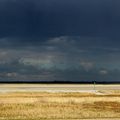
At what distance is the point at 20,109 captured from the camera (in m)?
42.6

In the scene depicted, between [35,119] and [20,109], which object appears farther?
[20,109]

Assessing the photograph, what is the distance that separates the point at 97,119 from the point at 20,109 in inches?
535

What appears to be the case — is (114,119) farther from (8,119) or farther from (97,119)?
(8,119)

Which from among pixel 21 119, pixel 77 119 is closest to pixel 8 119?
pixel 21 119

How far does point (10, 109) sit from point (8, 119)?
35.4ft

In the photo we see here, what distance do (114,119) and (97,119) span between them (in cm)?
145

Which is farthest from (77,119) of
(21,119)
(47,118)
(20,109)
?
Answer: (20,109)

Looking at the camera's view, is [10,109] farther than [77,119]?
Yes

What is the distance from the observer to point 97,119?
31.5 metres

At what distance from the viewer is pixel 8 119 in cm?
3191

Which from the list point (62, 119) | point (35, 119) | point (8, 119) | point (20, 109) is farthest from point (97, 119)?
point (20, 109)

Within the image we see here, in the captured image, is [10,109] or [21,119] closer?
[21,119]

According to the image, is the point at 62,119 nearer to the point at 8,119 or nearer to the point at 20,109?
the point at 8,119

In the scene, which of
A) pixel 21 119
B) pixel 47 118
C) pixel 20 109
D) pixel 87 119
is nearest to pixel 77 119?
pixel 87 119
